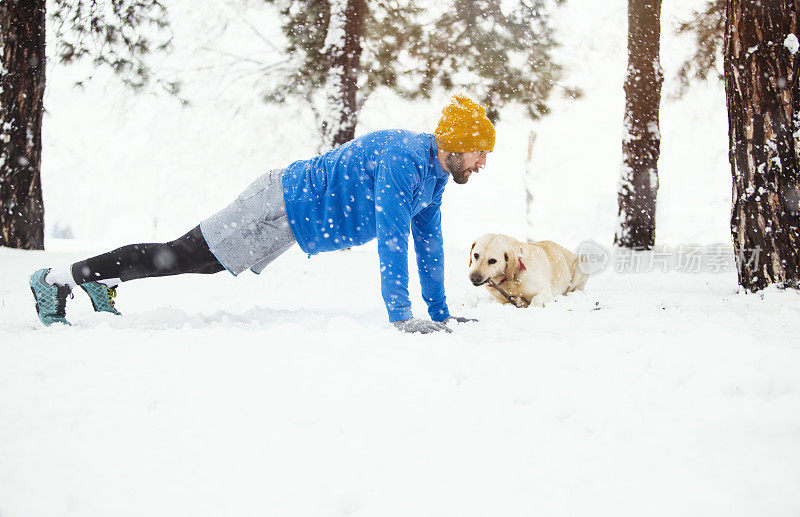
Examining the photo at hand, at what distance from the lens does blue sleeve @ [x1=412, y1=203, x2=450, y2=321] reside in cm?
328

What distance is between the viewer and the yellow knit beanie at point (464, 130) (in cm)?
265

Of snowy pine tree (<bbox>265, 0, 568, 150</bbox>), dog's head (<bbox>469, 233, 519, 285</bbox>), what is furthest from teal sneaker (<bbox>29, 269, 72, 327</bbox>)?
snowy pine tree (<bbox>265, 0, 568, 150</bbox>)

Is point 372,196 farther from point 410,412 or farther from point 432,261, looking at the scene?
point 410,412

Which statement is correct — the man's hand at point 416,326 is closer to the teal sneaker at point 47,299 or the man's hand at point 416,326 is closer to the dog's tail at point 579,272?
the teal sneaker at point 47,299

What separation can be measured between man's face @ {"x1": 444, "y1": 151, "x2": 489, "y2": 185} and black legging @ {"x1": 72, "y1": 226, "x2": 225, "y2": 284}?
4.50ft

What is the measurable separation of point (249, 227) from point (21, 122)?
15.2 ft

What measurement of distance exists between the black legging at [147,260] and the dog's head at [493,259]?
6.67 feet

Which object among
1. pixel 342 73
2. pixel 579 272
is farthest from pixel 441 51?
pixel 579 272

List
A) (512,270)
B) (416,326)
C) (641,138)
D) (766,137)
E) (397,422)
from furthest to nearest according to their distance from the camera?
(641,138), (512,270), (766,137), (416,326), (397,422)

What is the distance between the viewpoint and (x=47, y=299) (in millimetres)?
2656

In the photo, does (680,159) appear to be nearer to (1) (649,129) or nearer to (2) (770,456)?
(1) (649,129)

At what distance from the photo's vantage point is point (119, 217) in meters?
22.8

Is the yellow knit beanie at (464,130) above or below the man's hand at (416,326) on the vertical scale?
above

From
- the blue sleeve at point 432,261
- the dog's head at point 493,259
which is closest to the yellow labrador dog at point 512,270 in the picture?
the dog's head at point 493,259
